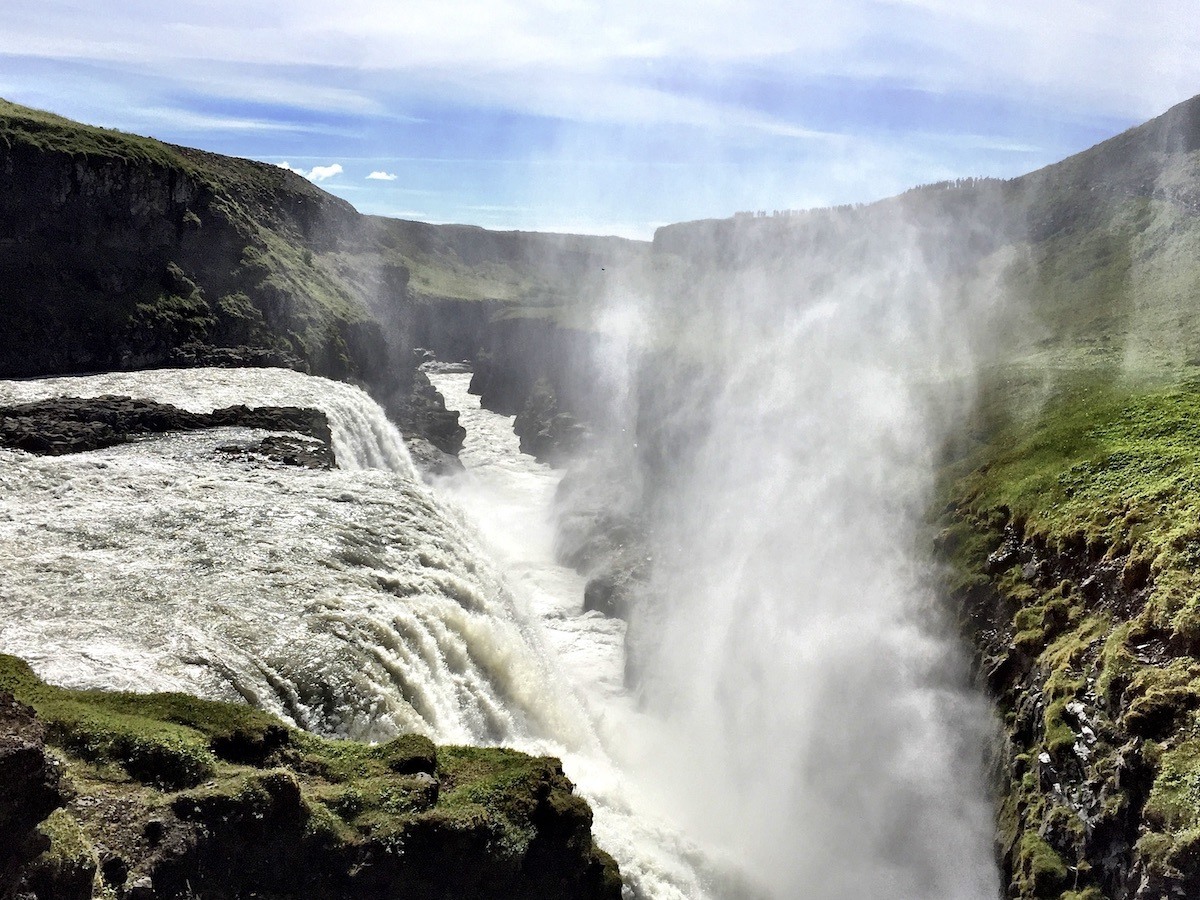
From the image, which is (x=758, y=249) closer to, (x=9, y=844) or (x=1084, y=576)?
(x=1084, y=576)

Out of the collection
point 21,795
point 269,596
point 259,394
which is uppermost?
point 21,795

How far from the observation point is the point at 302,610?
23953 millimetres

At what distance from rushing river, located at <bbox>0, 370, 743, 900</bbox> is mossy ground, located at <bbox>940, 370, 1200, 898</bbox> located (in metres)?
9.18

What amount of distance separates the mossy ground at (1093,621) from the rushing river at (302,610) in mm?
9182

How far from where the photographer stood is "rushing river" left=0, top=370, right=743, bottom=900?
20578mm

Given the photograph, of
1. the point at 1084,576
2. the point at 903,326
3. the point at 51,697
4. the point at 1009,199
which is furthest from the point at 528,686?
the point at 1009,199

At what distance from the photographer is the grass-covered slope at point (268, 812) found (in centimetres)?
1188

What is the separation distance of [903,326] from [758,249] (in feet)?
166

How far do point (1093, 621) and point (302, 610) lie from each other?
2246 cm

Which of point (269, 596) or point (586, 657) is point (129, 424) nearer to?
point (269, 596)

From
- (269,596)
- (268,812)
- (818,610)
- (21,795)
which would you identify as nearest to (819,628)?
(818,610)

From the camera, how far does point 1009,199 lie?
80562 millimetres

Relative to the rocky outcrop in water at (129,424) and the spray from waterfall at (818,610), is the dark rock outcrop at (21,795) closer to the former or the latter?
the spray from waterfall at (818,610)

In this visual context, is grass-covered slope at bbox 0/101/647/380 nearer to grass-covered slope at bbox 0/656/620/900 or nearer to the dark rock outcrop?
grass-covered slope at bbox 0/656/620/900
